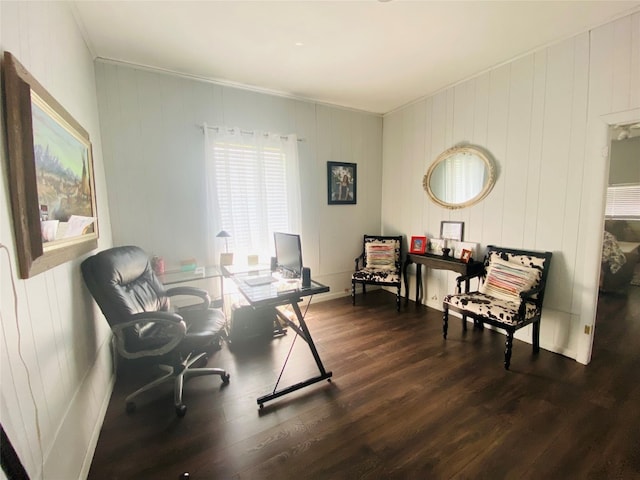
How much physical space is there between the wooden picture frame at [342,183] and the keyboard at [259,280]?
175cm

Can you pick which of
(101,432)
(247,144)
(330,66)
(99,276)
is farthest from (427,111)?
(101,432)

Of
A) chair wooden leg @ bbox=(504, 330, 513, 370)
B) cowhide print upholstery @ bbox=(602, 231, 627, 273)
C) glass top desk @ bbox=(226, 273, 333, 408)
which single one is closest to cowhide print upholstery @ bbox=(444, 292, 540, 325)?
chair wooden leg @ bbox=(504, 330, 513, 370)

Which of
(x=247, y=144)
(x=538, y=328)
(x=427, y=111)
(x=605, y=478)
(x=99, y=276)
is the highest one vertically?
(x=427, y=111)

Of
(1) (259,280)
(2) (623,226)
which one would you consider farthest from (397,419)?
(2) (623,226)

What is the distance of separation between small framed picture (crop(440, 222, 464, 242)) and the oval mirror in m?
0.21

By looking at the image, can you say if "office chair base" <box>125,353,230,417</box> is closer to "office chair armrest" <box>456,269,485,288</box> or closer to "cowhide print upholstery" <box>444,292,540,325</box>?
"cowhide print upholstery" <box>444,292,540,325</box>

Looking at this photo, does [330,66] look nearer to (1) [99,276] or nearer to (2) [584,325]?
(1) [99,276]

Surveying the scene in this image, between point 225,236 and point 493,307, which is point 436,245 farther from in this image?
point 225,236

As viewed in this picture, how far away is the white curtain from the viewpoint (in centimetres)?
307

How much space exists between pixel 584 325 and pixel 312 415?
240cm

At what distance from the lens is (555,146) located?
7.93 ft

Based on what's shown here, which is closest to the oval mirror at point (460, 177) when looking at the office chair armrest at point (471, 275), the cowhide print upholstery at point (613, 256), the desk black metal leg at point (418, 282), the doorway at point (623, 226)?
the office chair armrest at point (471, 275)

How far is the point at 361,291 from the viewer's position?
4.30 meters

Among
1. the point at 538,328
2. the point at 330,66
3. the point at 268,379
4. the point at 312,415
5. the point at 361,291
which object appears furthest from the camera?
the point at 361,291
